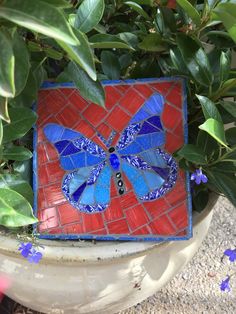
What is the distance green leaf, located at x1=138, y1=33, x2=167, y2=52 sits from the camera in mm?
844

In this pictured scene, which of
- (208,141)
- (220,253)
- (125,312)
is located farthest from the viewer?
(220,253)

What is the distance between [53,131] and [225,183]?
296 millimetres

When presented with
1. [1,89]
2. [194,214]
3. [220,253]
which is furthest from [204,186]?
[220,253]

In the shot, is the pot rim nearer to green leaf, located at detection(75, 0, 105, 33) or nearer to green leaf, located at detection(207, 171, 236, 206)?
green leaf, located at detection(207, 171, 236, 206)

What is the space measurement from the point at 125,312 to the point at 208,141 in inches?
26.2

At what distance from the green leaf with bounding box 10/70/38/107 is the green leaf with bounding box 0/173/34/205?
0.12 meters

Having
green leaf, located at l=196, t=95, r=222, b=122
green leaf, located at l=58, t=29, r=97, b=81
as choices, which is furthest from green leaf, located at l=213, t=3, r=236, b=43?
green leaf, located at l=58, t=29, r=97, b=81

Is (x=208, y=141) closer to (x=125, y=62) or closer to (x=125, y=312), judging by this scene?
(x=125, y=62)

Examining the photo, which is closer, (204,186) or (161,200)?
(161,200)

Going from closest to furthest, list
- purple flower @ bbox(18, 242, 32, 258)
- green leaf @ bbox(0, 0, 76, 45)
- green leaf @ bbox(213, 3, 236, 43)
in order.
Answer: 1. green leaf @ bbox(0, 0, 76, 45)
2. green leaf @ bbox(213, 3, 236, 43)
3. purple flower @ bbox(18, 242, 32, 258)

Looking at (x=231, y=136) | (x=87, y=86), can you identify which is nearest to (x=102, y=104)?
(x=87, y=86)

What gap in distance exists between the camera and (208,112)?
2.54 feet

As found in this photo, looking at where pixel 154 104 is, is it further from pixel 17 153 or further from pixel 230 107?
pixel 17 153

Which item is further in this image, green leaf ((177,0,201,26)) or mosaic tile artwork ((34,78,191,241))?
mosaic tile artwork ((34,78,191,241))
